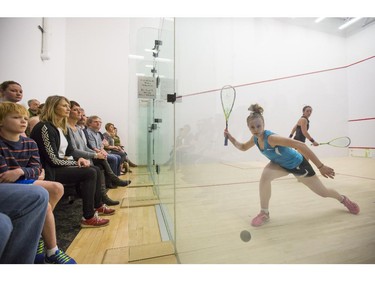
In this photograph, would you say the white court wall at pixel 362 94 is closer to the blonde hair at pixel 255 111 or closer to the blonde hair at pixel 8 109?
the blonde hair at pixel 255 111

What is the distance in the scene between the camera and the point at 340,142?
1.59ft

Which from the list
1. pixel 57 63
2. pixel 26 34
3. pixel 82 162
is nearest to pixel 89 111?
pixel 57 63

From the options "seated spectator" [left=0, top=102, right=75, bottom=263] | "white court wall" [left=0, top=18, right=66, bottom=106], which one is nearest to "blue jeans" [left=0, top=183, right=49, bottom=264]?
"seated spectator" [left=0, top=102, right=75, bottom=263]

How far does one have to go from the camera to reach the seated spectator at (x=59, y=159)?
1.33 m

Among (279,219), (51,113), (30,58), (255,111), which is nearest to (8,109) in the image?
(51,113)

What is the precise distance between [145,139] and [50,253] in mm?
2279

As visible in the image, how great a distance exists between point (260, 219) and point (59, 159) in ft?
4.23

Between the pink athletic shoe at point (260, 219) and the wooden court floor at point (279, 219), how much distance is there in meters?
0.01

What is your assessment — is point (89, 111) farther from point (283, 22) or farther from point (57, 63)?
point (283, 22)

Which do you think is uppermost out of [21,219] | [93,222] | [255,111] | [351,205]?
[255,111]

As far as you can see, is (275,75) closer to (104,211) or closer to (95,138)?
(104,211)

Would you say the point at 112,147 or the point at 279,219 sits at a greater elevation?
the point at 112,147

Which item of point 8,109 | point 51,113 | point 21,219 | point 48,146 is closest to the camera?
point 21,219
